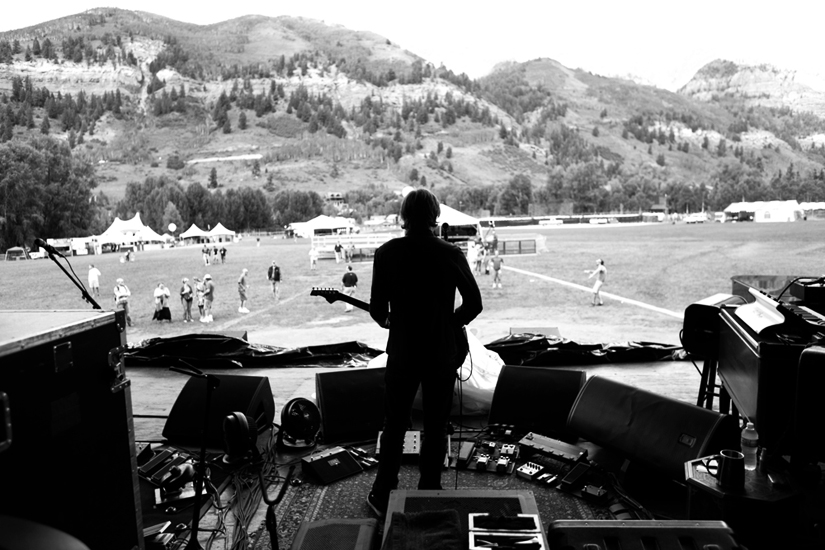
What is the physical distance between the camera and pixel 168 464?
10.1 feet

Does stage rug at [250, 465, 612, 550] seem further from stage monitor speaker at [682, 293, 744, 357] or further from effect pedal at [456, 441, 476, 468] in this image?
stage monitor speaker at [682, 293, 744, 357]

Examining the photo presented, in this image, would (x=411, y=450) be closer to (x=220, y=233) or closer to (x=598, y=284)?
(x=598, y=284)

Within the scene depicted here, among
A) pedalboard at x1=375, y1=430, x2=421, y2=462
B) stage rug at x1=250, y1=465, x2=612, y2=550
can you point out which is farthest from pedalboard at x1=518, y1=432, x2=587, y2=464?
pedalboard at x1=375, y1=430, x2=421, y2=462

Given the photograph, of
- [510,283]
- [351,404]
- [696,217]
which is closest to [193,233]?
[510,283]

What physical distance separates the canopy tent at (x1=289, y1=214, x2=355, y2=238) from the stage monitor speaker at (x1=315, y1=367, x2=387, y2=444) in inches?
320

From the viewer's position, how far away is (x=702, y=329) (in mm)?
3383

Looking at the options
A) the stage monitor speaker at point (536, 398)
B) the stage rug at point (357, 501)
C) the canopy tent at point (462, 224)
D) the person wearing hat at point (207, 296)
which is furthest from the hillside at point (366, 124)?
the stage monitor speaker at point (536, 398)

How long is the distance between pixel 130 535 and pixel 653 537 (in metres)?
1.82

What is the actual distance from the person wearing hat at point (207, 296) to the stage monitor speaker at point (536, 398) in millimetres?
6415

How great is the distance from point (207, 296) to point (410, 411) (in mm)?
7209

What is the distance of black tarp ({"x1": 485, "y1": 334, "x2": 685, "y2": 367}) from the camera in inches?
215

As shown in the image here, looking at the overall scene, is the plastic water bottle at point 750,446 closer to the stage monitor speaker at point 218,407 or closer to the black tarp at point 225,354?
the stage monitor speaker at point 218,407

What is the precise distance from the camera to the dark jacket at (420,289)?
2.31m

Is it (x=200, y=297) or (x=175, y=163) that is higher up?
(x=175, y=163)
